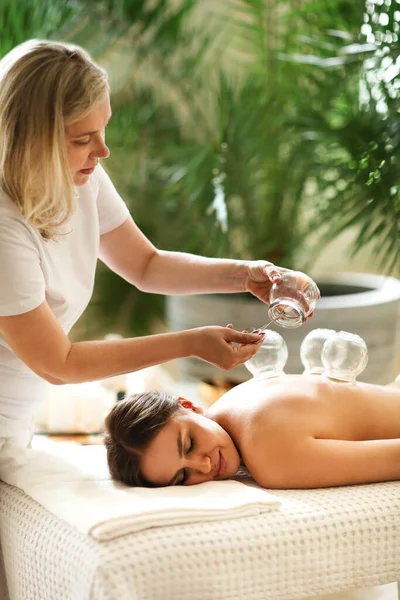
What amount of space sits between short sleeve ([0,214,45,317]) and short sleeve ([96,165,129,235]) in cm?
34

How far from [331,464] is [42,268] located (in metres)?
0.65

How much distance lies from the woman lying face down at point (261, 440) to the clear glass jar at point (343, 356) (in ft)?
0.22

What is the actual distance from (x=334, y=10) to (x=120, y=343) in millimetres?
1787

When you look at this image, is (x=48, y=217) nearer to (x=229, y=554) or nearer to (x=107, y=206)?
(x=107, y=206)

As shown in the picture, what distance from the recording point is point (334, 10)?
2783 mm

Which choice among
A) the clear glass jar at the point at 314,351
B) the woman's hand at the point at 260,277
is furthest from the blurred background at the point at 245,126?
the woman's hand at the point at 260,277

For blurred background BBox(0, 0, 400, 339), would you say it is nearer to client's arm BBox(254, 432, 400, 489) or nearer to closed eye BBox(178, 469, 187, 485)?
client's arm BBox(254, 432, 400, 489)

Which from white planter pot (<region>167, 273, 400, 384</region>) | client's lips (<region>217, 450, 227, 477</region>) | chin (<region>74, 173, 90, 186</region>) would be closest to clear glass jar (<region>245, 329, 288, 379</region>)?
client's lips (<region>217, 450, 227, 477</region>)

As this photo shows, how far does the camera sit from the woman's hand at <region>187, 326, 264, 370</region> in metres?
1.44

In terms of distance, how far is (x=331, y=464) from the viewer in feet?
5.02

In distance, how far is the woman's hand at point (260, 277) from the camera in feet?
5.52

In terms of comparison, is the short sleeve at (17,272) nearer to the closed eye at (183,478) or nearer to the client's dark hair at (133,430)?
the client's dark hair at (133,430)

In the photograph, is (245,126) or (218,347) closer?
(218,347)

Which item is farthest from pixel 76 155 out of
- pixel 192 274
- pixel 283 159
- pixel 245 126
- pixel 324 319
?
pixel 283 159
